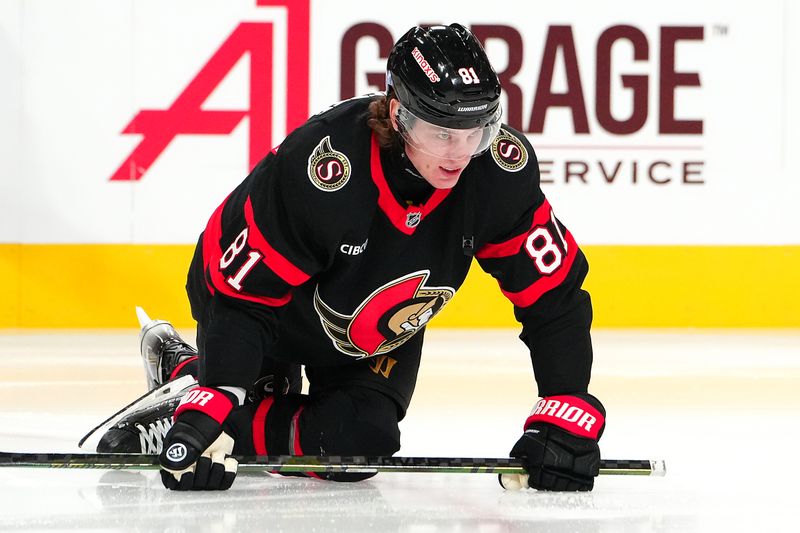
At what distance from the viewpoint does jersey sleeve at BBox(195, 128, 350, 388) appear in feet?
7.21

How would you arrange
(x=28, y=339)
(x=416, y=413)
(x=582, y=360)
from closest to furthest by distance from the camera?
(x=582, y=360) → (x=416, y=413) → (x=28, y=339)

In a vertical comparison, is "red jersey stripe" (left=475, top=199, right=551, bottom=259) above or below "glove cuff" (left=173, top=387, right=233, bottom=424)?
above

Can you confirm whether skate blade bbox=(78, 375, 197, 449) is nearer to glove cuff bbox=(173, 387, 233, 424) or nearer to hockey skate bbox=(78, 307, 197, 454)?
hockey skate bbox=(78, 307, 197, 454)

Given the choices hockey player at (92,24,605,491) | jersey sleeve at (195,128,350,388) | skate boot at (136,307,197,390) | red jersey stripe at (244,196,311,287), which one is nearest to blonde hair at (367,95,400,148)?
hockey player at (92,24,605,491)

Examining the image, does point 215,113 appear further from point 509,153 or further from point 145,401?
point 509,153

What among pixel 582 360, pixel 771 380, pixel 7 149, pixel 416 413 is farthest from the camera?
pixel 7 149

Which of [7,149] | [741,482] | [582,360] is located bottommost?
[741,482]

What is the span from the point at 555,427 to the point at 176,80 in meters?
3.85

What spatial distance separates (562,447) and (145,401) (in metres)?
0.92

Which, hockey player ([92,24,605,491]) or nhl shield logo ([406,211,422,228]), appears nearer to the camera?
hockey player ([92,24,605,491])

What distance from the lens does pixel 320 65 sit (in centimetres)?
581

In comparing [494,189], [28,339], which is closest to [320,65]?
[28,339]

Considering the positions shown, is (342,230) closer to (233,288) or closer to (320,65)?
(233,288)

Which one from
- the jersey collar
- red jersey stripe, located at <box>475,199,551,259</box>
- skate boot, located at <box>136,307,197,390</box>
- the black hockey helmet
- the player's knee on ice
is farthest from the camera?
skate boot, located at <box>136,307,197,390</box>
